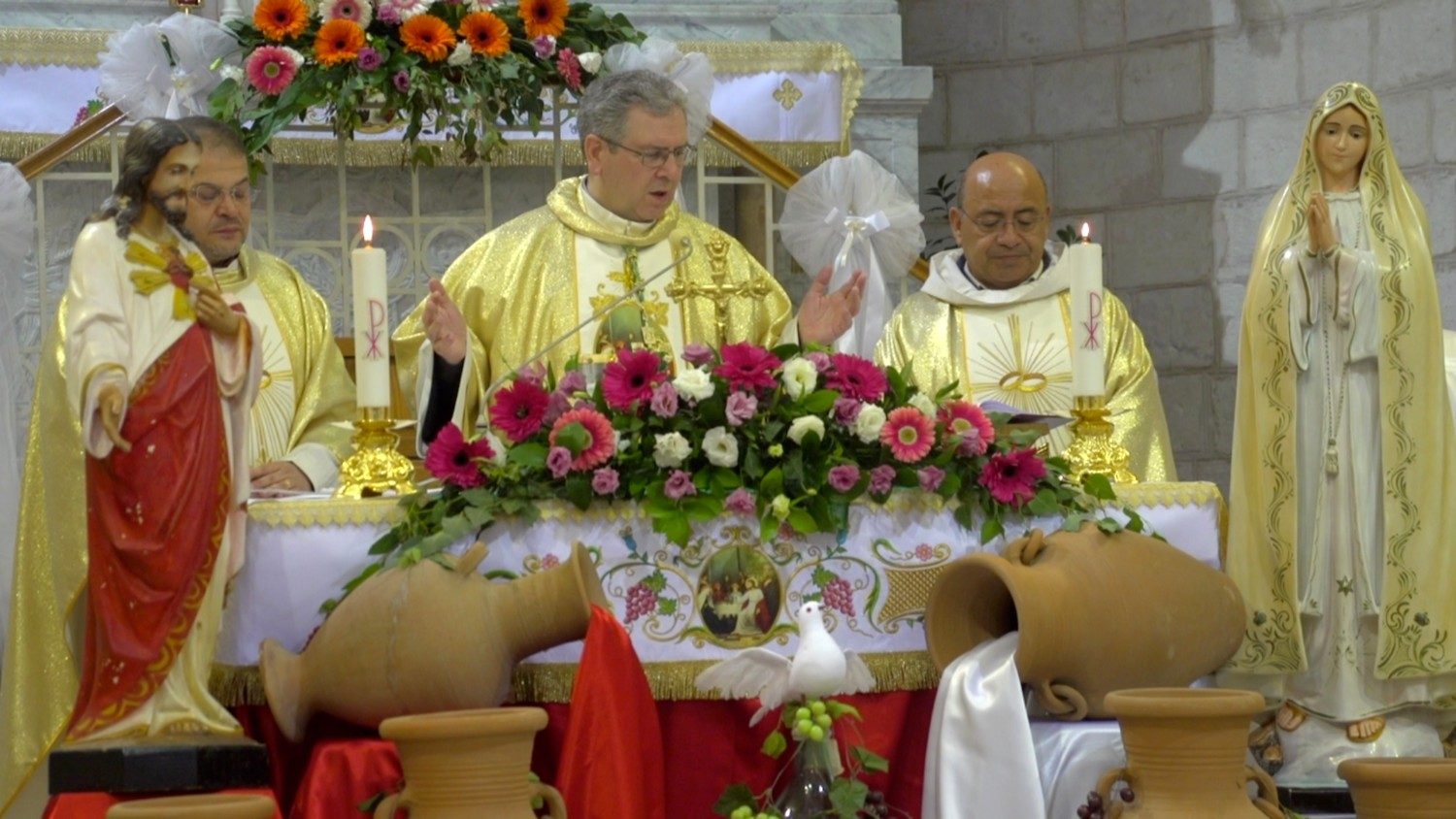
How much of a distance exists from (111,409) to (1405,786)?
7.59ft

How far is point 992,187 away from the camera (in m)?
5.77

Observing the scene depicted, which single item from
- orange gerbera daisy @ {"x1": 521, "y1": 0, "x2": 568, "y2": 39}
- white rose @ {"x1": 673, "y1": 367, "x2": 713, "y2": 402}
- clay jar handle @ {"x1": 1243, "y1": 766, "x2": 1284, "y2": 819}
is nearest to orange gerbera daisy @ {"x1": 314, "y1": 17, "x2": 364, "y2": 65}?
orange gerbera daisy @ {"x1": 521, "y1": 0, "x2": 568, "y2": 39}

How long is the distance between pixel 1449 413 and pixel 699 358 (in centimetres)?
183

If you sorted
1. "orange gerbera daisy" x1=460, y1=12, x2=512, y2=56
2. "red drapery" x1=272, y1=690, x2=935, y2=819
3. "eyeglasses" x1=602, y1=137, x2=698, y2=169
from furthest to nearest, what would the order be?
"orange gerbera daisy" x1=460, y1=12, x2=512, y2=56
"eyeglasses" x1=602, y1=137, x2=698, y2=169
"red drapery" x1=272, y1=690, x2=935, y2=819

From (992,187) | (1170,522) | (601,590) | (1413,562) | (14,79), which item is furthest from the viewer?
(14,79)

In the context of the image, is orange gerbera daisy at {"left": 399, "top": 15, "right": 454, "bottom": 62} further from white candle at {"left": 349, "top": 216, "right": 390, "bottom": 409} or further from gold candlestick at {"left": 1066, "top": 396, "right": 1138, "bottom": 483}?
gold candlestick at {"left": 1066, "top": 396, "right": 1138, "bottom": 483}

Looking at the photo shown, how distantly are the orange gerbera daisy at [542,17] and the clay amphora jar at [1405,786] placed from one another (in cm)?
324

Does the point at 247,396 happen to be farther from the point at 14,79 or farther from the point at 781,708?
the point at 14,79

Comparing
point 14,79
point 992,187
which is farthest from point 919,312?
point 14,79

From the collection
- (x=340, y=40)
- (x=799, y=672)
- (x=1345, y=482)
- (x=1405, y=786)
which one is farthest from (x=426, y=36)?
(x=1405, y=786)

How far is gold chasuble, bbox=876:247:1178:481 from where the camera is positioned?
5648mm

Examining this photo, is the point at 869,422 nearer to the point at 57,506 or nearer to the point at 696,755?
the point at 696,755

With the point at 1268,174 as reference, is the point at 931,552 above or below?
below

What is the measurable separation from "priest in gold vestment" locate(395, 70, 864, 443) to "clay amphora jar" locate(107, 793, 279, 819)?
1462 millimetres
